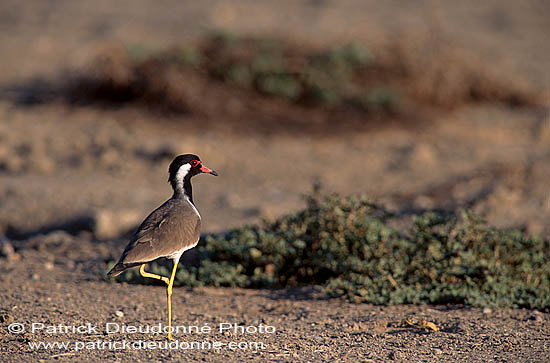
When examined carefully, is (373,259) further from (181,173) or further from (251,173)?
(251,173)

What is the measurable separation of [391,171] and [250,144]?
203cm

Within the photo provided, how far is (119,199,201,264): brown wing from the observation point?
412 centimetres

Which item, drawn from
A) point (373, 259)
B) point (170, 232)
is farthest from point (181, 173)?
point (373, 259)

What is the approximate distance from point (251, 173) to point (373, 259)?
4131 mm

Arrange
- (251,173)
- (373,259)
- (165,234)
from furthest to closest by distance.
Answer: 1. (251,173)
2. (373,259)
3. (165,234)

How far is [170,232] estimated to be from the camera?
14.0 feet

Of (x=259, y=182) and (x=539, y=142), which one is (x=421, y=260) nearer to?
(x=259, y=182)

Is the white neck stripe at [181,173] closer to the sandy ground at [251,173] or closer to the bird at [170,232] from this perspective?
the bird at [170,232]

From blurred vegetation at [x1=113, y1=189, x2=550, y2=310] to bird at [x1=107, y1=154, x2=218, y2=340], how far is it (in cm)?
89

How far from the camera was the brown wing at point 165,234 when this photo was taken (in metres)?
4.12

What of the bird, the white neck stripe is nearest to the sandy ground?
the bird

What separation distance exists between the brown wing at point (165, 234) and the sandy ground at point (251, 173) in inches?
18.3

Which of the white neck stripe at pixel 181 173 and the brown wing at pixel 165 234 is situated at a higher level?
the white neck stripe at pixel 181 173

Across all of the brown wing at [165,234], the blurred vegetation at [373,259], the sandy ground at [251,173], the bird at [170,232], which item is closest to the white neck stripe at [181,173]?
the bird at [170,232]
